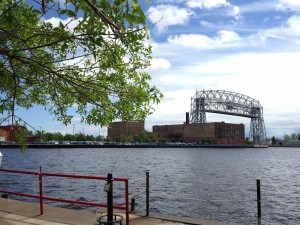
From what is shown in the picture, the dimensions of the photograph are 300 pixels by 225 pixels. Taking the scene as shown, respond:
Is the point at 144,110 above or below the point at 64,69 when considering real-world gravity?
below

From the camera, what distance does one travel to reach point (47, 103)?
36.2 ft

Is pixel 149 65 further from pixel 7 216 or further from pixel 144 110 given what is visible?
pixel 7 216

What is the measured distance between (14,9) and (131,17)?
358 cm

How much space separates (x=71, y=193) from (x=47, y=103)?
19175 mm

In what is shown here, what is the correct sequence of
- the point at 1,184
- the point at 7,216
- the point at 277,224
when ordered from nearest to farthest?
the point at 7,216
the point at 277,224
the point at 1,184

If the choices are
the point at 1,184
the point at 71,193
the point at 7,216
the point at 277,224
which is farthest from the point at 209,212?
the point at 1,184

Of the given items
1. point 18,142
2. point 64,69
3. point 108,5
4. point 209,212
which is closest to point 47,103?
→ point 18,142

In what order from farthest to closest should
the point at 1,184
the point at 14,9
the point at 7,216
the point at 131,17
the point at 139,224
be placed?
1. the point at 1,184
2. the point at 7,216
3. the point at 139,224
4. the point at 14,9
5. the point at 131,17

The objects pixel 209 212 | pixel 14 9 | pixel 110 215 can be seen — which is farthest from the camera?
pixel 209 212

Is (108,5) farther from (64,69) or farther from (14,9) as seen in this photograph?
(64,69)

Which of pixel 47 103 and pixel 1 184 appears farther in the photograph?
pixel 1 184

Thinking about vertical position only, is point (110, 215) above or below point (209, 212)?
above

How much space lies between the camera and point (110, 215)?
28.2 feet

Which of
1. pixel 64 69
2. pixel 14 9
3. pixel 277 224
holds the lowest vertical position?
pixel 277 224
